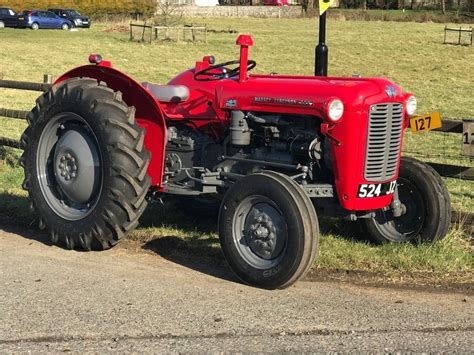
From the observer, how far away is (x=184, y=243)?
6.62 m

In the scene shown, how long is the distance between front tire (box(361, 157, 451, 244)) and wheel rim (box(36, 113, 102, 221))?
2434 mm

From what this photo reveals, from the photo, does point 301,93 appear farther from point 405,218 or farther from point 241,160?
point 405,218

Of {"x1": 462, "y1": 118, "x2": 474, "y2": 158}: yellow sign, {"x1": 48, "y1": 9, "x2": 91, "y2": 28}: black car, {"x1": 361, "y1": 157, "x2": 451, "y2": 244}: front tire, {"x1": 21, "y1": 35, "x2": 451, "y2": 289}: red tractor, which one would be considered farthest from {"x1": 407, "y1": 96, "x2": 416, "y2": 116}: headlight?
{"x1": 48, "y1": 9, "x2": 91, "y2": 28}: black car

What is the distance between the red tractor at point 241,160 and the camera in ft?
17.8

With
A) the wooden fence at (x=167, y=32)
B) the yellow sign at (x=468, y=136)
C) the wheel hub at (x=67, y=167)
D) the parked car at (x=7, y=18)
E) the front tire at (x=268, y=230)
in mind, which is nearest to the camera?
the front tire at (x=268, y=230)

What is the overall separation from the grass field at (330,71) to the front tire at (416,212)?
146 mm

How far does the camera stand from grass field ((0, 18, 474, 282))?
6.11 metres

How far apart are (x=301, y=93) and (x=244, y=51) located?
0.64m

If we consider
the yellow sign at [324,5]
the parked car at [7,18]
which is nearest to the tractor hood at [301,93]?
the yellow sign at [324,5]

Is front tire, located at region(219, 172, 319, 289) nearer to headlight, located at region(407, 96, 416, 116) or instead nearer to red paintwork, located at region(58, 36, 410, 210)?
red paintwork, located at region(58, 36, 410, 210)

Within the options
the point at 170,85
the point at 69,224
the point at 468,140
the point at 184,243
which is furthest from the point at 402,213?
the point at 69,224

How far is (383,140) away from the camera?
5645mm

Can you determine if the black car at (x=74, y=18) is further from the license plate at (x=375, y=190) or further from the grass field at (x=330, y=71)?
the license plate at (x=375, y=190)

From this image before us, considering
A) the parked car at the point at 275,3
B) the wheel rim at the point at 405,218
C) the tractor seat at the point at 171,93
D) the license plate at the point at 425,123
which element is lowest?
the wheel rim at the point at 405,218
